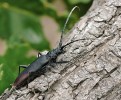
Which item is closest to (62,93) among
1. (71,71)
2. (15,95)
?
(71,71)

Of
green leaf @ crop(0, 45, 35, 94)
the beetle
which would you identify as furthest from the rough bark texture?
green leaf @ crop(0, 45, 35, 94)

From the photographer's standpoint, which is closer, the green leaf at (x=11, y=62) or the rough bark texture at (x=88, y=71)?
the rough bark texture at (x=88, y=71)

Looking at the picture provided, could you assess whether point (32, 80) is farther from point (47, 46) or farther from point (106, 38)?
point (47, 46)

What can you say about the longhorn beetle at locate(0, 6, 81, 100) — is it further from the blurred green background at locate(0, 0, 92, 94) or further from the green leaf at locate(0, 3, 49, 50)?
the green leaf at locate(0, 3, 49, 50)

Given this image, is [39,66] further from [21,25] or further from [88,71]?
[21,25]

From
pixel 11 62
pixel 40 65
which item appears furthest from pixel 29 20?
pixel 40 65

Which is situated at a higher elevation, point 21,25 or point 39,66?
point 21,25

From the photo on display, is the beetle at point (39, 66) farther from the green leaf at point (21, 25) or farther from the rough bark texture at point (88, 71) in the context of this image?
the green leaf at point (21, 25)

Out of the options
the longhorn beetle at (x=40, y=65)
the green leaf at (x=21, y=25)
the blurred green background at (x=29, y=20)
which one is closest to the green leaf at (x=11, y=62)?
the longhorn beetle at (x=40, y=65)

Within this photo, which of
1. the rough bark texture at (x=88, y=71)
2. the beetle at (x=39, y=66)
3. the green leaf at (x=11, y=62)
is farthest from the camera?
the green leaf at (x=11, y=62)
